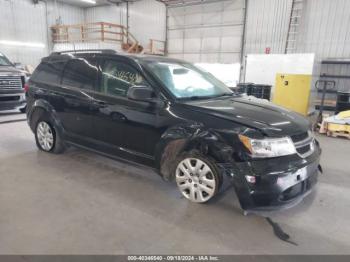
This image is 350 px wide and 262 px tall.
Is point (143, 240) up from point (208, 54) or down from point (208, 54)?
down

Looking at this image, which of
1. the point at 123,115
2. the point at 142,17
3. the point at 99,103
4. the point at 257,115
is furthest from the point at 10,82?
the point at 142,17

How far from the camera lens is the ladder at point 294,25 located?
30.9 feet

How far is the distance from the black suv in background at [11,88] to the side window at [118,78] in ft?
16.3

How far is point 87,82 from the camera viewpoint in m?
3.11

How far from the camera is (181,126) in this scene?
241 centimetres

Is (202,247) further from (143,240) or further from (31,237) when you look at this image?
(31,237)

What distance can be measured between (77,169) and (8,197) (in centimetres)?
85

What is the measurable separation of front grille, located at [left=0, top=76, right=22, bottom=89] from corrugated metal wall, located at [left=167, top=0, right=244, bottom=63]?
760cm

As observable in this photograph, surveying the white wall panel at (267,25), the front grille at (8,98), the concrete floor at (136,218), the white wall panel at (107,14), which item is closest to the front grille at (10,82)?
the front grille at (8,98)

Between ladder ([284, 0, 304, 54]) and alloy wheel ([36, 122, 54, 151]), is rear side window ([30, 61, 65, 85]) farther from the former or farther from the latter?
ladder ([284, 0, 304, 54])

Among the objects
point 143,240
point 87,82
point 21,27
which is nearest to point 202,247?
point 143,240

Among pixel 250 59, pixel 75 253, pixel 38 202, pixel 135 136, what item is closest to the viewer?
pixel 75 253

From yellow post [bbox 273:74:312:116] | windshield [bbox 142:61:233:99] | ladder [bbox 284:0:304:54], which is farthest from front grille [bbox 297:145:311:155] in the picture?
ladder [bbox 284:0:304:54]

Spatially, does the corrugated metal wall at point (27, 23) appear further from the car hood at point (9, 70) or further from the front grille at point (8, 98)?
the front grille at point (8, 98)
